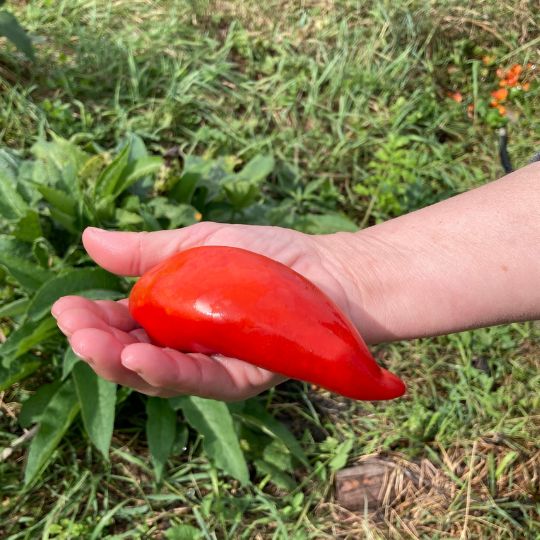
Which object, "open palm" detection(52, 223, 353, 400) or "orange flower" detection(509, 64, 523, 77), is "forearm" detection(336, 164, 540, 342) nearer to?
"open palm" detection(52, 223, 353, 400)

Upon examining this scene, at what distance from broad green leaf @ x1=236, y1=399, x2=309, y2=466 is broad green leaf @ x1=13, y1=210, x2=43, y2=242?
1.17 metres

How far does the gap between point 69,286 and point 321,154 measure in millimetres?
1992

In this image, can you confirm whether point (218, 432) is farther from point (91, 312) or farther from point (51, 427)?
point (91, 312)

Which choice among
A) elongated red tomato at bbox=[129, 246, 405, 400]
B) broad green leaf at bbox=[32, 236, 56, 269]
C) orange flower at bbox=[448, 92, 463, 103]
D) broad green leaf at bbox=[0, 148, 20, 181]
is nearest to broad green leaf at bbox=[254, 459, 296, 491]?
elongated red tomato at bbox=[129, 246, 405, 400]

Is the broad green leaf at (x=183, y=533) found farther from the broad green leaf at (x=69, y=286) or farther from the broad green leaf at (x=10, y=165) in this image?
the broad green leaf at (x=10, y=165)

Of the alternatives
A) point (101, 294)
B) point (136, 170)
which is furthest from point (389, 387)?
point (136, 170)

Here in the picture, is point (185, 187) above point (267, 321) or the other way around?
the other way around

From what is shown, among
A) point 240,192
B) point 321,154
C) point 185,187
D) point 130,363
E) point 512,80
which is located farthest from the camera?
point 512,80

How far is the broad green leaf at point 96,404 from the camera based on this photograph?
250cm

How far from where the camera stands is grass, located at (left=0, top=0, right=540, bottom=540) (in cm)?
277

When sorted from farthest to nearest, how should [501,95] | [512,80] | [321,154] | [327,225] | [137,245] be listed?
[512,80], [501,95], [321,154], [327,225], [137,245]

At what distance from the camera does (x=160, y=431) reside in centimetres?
271

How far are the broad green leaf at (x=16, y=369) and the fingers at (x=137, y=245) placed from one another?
815 millimetres

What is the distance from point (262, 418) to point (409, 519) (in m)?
0.78
